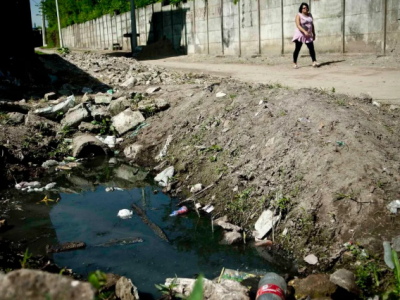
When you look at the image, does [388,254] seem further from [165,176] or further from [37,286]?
[165,176]

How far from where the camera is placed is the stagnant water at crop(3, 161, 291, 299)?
10.0 ft

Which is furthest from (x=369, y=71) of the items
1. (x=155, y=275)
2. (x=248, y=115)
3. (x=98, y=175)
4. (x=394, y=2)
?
(x=155, y=275)

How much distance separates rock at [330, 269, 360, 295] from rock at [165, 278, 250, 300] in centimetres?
57

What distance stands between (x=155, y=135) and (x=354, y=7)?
702 centimetres

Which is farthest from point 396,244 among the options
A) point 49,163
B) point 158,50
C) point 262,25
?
point 158,50

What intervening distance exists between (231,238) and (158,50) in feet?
48.7

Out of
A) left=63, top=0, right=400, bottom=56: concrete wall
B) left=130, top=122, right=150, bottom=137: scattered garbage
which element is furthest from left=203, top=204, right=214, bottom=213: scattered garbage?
left=63, top=0, right=400, bottom=56: concrete wall

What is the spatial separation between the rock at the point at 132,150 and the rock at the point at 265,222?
2722 mm

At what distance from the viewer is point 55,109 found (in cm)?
671

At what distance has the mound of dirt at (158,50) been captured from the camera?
1680 centimetres

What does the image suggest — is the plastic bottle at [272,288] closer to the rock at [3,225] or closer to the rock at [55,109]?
the rock at [3,225]

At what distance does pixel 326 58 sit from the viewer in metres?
10.7

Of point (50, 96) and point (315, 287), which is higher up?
point (50, 96)

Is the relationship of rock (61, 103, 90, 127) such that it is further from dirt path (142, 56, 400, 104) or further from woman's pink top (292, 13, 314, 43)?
woman's pink top (292, 13, 314, 43)
